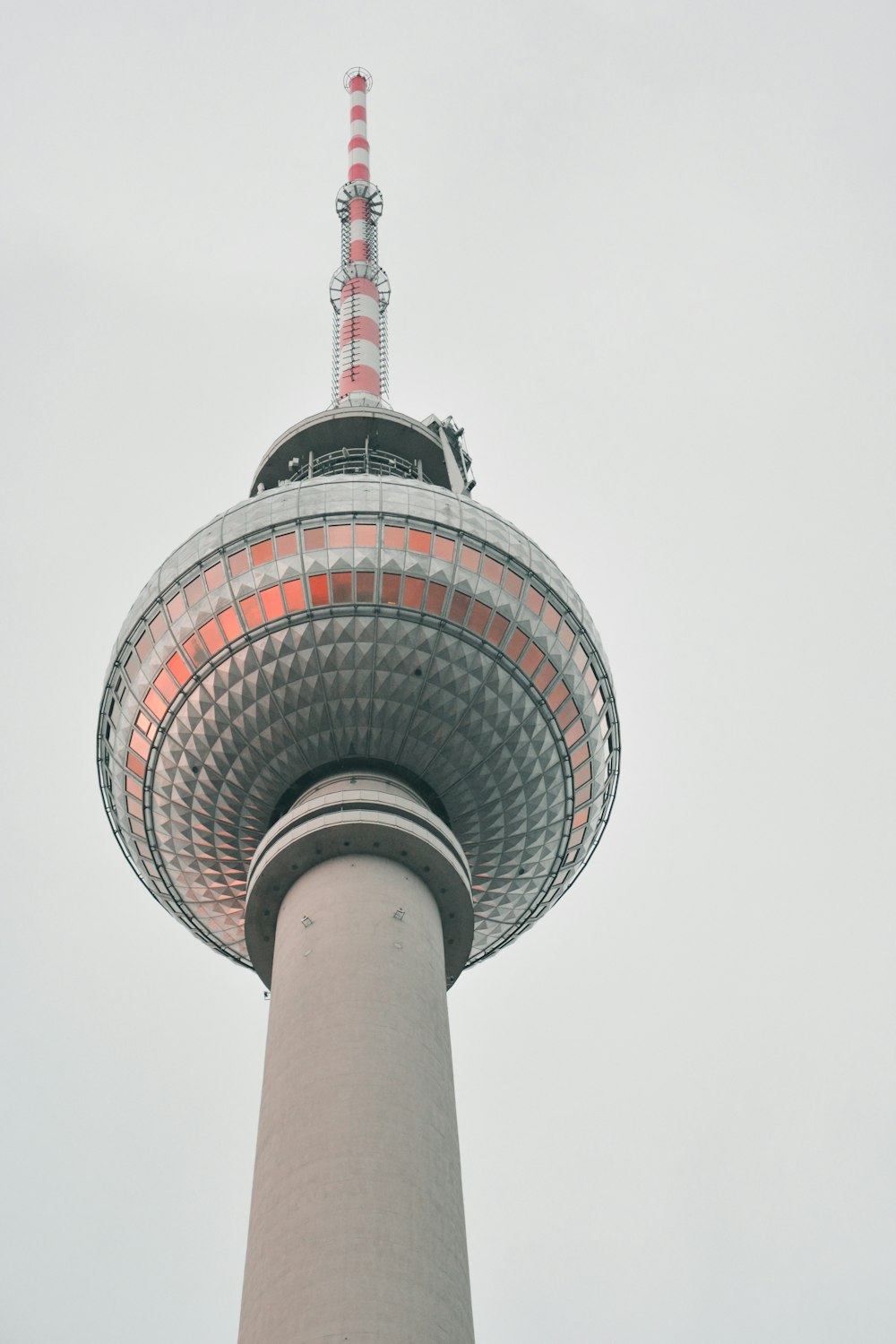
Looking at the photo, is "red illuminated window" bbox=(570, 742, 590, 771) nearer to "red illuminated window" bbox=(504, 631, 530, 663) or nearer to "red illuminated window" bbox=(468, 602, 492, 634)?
"red illuminated window" bbox=(504, 631, 530, 663)

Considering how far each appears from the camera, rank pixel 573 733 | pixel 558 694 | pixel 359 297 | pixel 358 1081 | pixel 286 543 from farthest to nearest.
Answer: pixel 359 297 → pixel 573 733 → pixel 558 694 → pixel 286 543 → pixel 358 1081

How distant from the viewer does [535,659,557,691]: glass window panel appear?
3553 centimetres

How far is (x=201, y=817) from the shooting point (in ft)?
118

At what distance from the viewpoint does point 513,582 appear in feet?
116

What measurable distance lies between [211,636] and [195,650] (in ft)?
2.06

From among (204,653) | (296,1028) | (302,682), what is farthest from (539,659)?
(296,1028)

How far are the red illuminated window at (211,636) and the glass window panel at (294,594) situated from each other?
2207 mm

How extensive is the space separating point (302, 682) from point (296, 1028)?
9.17 meters

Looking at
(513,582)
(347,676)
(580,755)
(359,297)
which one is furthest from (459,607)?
(359,297)

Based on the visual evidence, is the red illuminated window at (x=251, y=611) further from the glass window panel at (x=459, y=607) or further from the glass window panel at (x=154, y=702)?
the glass window panel at (x=459, y=607)

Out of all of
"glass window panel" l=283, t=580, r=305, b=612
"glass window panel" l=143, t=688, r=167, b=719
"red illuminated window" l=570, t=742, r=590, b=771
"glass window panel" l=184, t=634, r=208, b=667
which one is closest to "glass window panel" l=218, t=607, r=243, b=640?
"glass window panel" l=184, t=634, r=208, b=667

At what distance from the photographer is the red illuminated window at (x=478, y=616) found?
1347 inches

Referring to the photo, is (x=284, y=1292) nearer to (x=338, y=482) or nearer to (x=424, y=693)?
(x=424, y=693)

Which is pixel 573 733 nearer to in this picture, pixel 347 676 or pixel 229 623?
pixel 347 676
